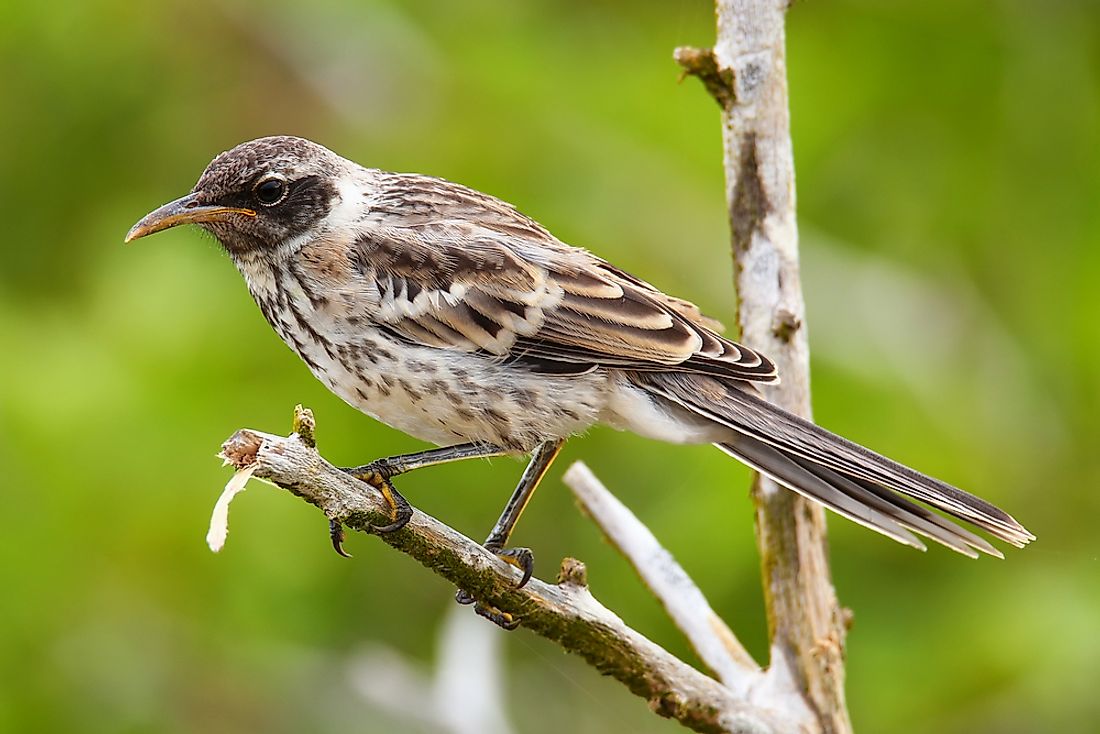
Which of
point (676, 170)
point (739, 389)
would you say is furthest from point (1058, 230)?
point (739, 389)

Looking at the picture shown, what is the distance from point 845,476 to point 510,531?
3.26 ft

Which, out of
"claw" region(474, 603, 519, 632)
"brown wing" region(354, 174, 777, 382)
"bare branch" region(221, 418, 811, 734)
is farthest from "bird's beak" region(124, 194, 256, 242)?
"claw" region(474, 603, 519, 632)

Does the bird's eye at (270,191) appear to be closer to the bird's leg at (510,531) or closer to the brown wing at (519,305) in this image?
the brown wing at (519,305)

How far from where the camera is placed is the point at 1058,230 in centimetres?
677

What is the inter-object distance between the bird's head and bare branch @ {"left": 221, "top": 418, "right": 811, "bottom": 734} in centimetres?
117

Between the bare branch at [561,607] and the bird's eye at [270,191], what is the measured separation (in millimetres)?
1231

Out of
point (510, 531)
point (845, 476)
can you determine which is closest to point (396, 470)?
point (510, 531)

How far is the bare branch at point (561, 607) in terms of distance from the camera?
3.61 metres

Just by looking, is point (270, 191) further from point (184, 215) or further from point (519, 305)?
point (519, 305)

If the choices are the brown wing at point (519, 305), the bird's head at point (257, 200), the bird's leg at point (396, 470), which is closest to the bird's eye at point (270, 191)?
the bird's head at point (257, 200)

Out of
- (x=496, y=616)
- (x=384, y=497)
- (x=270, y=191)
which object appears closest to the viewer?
(x=384, y=497)

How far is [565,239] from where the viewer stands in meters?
6.05

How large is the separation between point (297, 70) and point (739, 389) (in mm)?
3623

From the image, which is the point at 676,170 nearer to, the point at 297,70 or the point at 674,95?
the point at 674,95
